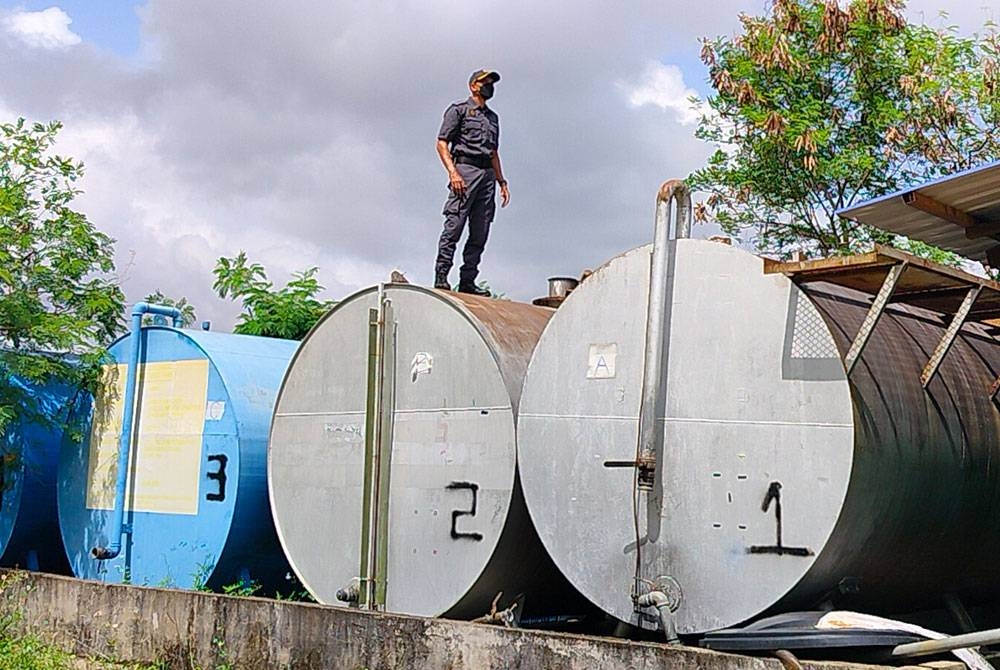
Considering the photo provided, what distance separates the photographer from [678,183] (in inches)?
292

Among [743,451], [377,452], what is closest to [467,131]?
[377,452]

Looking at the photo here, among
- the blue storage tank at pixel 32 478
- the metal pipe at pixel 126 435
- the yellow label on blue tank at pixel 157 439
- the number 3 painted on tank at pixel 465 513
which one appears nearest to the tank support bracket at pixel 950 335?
the number 3 painted on tank at pixel 465 513

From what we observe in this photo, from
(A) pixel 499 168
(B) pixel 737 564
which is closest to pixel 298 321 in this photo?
(A) pixel 499 168

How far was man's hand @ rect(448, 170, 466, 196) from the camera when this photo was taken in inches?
384

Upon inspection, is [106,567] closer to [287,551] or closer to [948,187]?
[287,551]

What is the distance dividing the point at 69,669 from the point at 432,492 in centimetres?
317

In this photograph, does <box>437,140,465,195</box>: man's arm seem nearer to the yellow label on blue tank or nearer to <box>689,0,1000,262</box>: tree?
the yellow label on blue tank

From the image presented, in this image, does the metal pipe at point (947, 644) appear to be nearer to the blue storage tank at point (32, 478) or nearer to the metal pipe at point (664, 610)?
the metal pipe at point (664, 610)

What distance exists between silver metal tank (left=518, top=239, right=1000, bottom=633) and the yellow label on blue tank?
3.81m

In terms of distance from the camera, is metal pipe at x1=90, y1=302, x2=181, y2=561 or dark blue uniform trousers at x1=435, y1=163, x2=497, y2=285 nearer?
dark blue uniform trousers at x1=435, y1=163, x2=497, y2=285

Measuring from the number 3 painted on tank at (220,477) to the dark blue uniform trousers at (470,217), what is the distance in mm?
2457

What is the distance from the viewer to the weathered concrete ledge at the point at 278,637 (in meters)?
6.37

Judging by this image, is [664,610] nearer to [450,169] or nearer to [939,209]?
[939,209]

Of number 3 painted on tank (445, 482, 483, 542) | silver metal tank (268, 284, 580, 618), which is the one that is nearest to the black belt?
silver metal tank (268, 284, 580, 618)
